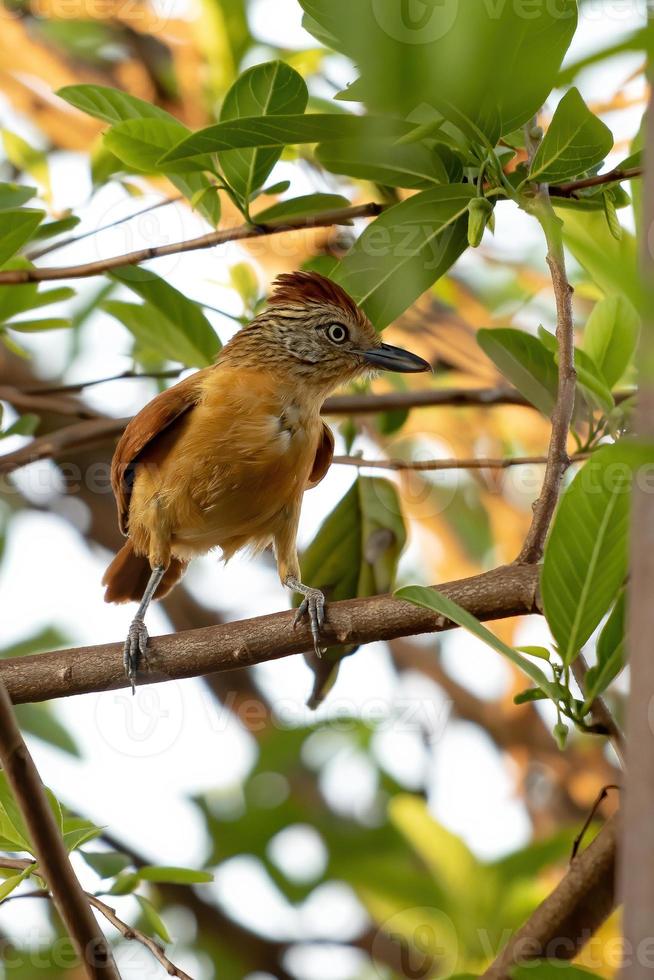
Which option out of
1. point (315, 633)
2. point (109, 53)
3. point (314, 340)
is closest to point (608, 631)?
point (315, 633)

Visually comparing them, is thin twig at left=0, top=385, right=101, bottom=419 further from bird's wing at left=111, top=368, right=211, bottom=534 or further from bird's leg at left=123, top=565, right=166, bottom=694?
bird's leg at left=123, top=565, right=166, bottom=694

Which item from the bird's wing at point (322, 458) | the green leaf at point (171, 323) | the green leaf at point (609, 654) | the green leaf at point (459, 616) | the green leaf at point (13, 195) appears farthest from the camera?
the bird's wing at point (322, 458)

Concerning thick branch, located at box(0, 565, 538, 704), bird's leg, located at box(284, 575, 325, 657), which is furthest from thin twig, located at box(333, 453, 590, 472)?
thick branch, located at box(0, 565, 538, 704)

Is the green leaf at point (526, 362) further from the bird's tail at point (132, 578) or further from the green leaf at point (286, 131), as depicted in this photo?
the bird's tail at point (132, 578)

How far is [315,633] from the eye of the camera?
2.15 meters

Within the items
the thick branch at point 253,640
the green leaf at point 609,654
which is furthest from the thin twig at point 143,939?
the green leaf at point 609,654

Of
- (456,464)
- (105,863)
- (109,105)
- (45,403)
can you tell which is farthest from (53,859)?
(45,403)

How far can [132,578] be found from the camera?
12.2 feet

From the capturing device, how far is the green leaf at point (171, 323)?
2.86 meters

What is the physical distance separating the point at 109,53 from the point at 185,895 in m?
3.76

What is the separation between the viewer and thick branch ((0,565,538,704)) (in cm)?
199

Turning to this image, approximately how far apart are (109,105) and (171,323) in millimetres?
740

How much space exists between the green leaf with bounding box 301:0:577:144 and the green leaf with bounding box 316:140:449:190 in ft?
0.67

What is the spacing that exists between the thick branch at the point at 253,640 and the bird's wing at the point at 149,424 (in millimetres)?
962
